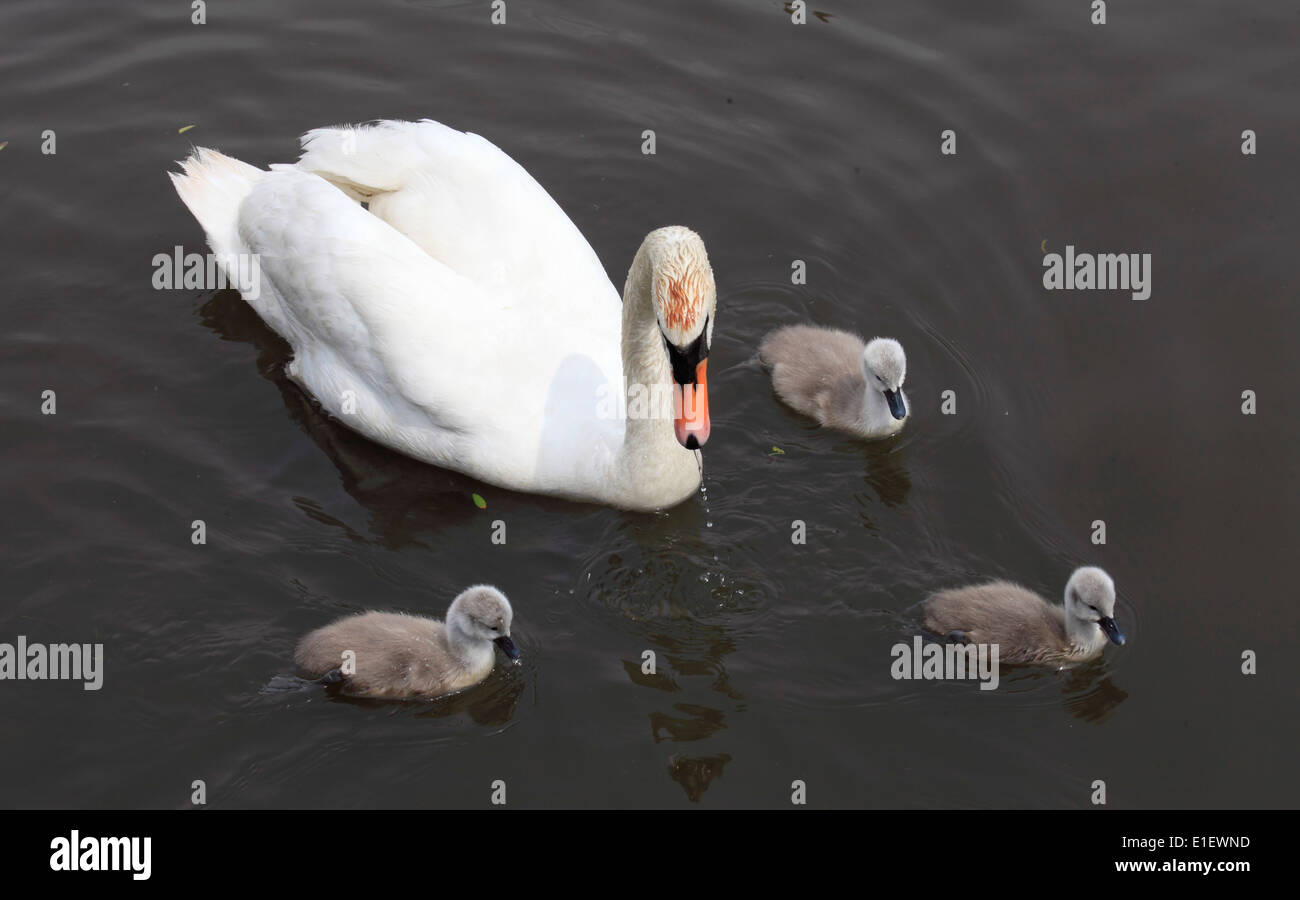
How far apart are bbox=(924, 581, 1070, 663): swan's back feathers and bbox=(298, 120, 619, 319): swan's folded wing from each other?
9.52 ft

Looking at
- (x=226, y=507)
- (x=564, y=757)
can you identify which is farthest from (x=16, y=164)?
(x=564, y=757)

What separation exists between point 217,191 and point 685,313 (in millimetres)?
4326

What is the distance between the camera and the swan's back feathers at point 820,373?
9.19m

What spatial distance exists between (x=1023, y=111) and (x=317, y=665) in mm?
7472

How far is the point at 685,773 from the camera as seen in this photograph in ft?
24.0

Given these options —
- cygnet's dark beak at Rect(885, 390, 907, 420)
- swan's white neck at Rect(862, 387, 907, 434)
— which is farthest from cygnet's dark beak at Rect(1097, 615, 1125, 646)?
swan's white neck at Rect(862, 387, 907, 434)

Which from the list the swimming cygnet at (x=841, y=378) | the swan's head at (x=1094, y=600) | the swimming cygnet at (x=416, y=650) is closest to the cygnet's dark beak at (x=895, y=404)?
the swimming cygnet at (x=841, y=378)

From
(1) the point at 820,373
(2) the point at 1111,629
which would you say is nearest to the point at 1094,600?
(2) the point at 1111,629

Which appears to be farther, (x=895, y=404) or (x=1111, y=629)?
(x=895, y=404)

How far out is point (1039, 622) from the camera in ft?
25.3

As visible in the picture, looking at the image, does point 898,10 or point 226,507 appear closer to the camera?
point 226,507

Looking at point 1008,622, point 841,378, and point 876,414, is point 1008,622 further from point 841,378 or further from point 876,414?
point 841,378

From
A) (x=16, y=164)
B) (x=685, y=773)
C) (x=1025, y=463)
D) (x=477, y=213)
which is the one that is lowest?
(x=685, y=773)

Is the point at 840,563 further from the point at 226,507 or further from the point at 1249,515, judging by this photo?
the point at 226,507
